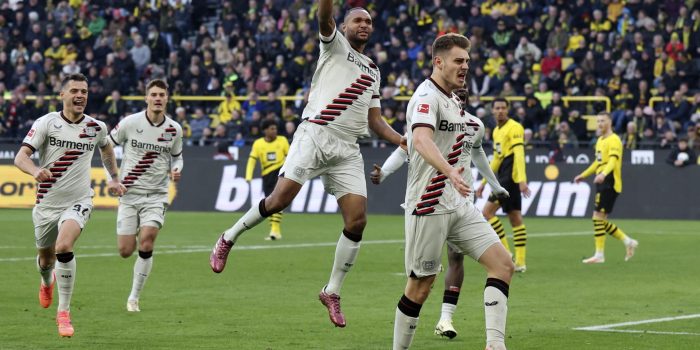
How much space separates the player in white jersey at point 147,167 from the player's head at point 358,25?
3.72 m

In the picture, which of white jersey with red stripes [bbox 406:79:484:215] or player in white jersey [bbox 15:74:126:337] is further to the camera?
player in white jersey [bbox 15:74:126:337]

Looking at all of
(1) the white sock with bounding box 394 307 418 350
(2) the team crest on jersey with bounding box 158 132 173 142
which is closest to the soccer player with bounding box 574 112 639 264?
(2) the team crest on jersey with bounding box 158 132 173 142

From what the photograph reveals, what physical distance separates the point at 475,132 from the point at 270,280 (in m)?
5.52

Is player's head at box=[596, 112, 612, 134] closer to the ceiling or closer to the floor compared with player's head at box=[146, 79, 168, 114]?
closer to the floor

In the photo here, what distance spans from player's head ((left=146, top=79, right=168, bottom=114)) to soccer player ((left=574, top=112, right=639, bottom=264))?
8.23 metres

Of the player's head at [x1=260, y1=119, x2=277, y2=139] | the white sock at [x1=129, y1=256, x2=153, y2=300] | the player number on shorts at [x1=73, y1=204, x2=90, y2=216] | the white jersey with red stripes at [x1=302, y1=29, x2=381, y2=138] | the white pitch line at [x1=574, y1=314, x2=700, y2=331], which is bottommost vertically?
the player's head at [x1=260, y1=119, x2=277, y2=139]

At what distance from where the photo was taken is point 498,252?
9.27 meters

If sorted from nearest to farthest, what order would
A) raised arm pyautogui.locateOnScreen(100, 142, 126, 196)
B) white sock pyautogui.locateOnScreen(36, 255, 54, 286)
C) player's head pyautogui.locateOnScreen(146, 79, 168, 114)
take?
1. raised arm pyautogui.locateOnScreen(100, 142, 126, 196)
2. white sock pyautogui.locateOnScreen(36, 255, 54, 286)
3. player's head pyautogui.locateOnScreen(146, 79, 168, 114)

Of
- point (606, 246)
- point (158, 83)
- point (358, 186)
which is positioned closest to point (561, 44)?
point (606, 246)

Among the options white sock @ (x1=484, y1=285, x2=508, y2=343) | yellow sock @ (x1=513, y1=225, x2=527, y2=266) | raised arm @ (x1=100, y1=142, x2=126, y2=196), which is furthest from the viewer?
yellow sock @ (x1=513, y1=225, x2=527, y2=266)

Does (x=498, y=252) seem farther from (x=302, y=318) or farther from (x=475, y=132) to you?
(x=302, y=318)

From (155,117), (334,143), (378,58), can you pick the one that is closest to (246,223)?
(334,143)

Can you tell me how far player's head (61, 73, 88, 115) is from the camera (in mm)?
12352

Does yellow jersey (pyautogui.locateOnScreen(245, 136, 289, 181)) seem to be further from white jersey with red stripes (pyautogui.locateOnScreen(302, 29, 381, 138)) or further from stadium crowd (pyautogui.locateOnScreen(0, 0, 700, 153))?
white jersey with red stripes (pyautogui.locateOnScreen(302, 29, 381, 138))
